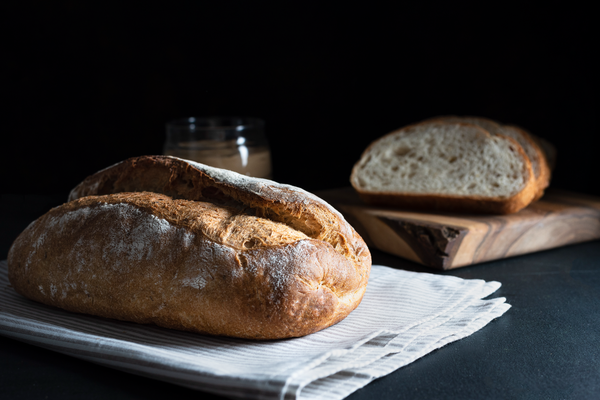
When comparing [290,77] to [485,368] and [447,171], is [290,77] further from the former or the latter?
[485,368]

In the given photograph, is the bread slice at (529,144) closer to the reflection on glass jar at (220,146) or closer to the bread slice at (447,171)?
the bread slice at (447,171)

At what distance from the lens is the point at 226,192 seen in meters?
1.53

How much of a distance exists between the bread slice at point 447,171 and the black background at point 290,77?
535 millimetres

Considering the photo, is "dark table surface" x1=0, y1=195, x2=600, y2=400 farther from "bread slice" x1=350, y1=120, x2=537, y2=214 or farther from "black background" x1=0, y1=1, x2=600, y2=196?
"black background" x1=0, y1=1, x2=600, y2=196

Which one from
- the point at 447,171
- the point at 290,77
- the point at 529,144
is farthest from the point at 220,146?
the point at 529,144

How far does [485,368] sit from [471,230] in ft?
2.61

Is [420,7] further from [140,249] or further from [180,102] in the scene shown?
[140,249]

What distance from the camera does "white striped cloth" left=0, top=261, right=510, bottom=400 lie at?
1120mm

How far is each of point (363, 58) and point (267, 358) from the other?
7.14 ft

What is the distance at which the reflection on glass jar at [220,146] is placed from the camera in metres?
2.17

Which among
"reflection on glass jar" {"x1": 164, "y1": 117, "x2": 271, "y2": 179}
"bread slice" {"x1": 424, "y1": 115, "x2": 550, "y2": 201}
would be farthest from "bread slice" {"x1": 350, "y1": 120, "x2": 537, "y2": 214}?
"reflection on glass jar" {"x1": 164, "y1": 117, "x2": 271, "y2": 179}

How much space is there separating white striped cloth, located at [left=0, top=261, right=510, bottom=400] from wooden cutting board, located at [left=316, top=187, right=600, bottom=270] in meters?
0.33

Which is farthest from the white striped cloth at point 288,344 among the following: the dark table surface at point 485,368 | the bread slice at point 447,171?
the bread slice at point 447,171

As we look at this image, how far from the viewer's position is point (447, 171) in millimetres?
2434
